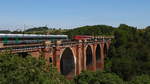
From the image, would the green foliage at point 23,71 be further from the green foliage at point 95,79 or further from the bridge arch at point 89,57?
the bridge arch at point 89,57

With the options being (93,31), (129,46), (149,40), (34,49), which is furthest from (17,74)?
(93,31)

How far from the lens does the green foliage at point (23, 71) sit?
13508 mm

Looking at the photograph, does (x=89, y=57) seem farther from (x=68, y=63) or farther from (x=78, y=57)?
(x=78, y=57)

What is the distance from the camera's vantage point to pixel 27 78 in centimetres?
1373

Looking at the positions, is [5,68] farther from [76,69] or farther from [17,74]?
[76,69]

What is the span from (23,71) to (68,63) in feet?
96.8

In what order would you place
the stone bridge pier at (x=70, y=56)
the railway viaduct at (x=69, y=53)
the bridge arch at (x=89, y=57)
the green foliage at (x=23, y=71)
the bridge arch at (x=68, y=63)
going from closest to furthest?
1. the green foliage at (x=23, y=71)
2. the railway viaduct at (x=69, y=53)
3. the stone bridge pier at (x=70, y=56)
4. the bridge arch at (x=68, y=63)
5. the bridge arch at (x=89, y=57)

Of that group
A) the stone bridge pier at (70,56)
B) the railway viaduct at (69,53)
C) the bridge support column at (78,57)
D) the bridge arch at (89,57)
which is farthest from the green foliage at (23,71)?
the bridge arch at (89,57)

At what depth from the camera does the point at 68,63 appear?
43.1 metres

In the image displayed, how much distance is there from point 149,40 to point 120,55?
21777mm

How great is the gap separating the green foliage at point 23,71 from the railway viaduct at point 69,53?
20.3 feet

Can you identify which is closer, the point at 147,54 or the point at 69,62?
the point at 69,62

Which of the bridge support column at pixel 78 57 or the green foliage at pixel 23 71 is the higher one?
the green foliage at pixel 23 71

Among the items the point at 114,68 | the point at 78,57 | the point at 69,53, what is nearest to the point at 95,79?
the point at 69,53
